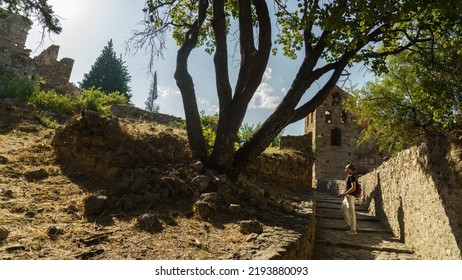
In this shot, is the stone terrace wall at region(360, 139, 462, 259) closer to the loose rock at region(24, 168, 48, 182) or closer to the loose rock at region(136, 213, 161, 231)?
the loose rock at region(136, 213, 161, 231)

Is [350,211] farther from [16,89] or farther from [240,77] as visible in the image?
[16,89]

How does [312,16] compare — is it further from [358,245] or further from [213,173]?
[358,245]

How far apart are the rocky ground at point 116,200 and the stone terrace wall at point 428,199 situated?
2482 mm

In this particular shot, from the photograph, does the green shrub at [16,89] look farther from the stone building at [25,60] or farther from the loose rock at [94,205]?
the loose rock at [94,205]

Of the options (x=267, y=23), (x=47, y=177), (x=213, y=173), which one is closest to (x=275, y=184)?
(x=213, y=173)

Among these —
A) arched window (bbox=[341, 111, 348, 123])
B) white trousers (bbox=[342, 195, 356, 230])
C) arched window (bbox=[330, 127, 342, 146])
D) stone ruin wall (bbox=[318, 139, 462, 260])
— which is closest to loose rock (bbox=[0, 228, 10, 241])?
stone ruin wall (bbox=[318, 139, 462, 260])

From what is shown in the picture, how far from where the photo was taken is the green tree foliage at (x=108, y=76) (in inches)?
1184

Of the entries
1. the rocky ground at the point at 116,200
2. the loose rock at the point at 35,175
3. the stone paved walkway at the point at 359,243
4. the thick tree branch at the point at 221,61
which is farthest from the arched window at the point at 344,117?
the loose rock at the point at 35,175

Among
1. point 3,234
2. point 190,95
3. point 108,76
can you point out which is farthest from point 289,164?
point 108,76

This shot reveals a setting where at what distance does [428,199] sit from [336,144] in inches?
1203

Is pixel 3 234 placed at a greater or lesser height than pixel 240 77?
lesser

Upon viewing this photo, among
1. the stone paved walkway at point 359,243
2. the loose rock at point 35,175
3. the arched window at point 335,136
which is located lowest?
the stone paved walkway at point 359,243

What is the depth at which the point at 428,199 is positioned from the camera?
5547mm
